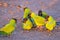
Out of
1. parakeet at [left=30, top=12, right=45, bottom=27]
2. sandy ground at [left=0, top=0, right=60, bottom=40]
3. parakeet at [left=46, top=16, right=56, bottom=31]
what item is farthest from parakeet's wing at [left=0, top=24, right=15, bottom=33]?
parakeet at [left=46, top=16, right=56, bottom=31]

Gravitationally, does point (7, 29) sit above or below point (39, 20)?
below

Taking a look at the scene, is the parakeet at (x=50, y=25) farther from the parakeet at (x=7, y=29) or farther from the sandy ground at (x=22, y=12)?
the parakeet at (x=7, y=29)

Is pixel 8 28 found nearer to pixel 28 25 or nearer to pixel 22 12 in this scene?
pixel 28 25

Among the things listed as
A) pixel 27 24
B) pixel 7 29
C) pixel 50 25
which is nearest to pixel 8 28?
pixel 7 29

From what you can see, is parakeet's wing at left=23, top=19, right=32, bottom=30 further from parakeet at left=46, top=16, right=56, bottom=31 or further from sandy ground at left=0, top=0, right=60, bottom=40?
parakeet at left=46, top=16, right=56, bottom=31

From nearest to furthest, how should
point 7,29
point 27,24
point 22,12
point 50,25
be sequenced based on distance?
1. point 7,29
2. point 50,25
3. point 27,24
4. point 22,12

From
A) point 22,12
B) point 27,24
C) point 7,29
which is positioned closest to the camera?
point 7,29

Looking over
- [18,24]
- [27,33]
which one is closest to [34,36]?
[27,33]

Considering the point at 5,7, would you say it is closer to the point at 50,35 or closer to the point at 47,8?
the point at 47,8
